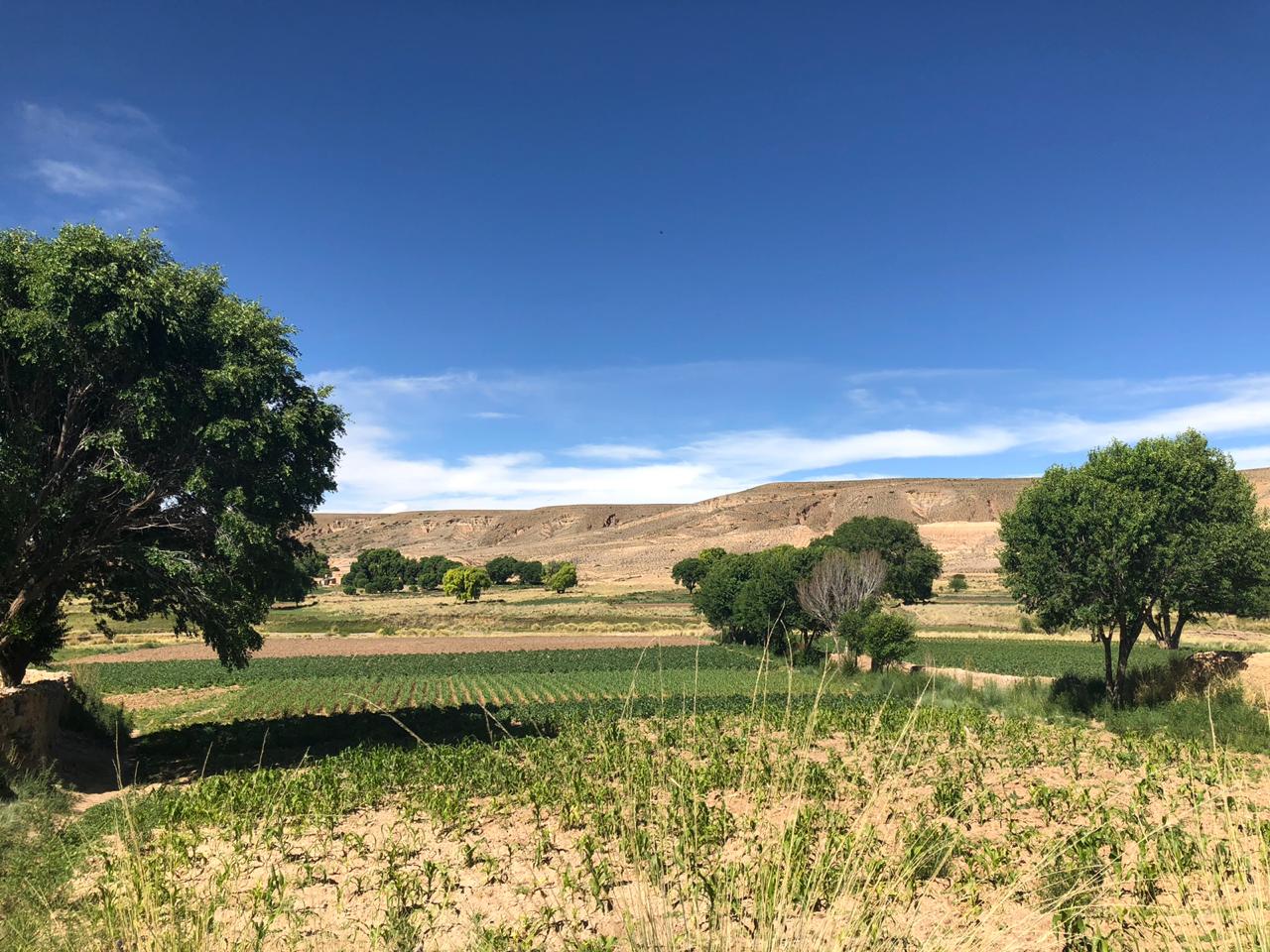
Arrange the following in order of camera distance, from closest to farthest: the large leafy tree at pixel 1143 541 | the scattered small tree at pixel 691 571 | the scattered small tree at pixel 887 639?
1. the large leafy tree at pixel 1143 541
2. the scattered small tree at pixel 887 639
3. the scattered small tree at pixel 691 571

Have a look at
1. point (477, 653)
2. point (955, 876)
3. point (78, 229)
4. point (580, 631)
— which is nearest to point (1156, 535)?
point (955, 876)

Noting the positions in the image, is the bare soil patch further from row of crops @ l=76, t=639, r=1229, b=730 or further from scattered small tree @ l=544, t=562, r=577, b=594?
scattered small tree @ l=544, t=562, r=577, b=594

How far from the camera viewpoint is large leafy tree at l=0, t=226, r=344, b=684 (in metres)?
14.6

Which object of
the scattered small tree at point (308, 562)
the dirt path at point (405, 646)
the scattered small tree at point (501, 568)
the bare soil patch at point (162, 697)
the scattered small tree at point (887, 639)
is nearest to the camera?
the scattered small tree at point (308, 562)

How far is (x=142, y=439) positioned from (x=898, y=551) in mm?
98406

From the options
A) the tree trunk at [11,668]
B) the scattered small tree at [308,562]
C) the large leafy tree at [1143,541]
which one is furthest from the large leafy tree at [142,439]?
the large leafy tree at [1143,541]

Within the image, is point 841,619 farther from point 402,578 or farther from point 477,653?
point 402,578

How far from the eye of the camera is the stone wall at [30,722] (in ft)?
47.0

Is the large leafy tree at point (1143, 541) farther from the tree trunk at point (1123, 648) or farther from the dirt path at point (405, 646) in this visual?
the dirt path at point (405, 646)

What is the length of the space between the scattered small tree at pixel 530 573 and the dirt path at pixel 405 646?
80.7 meters

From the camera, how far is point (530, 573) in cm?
15425

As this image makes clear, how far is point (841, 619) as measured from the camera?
41531 mm

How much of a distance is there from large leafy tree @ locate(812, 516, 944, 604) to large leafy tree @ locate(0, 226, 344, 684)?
81508mm

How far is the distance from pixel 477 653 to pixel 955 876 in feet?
163
